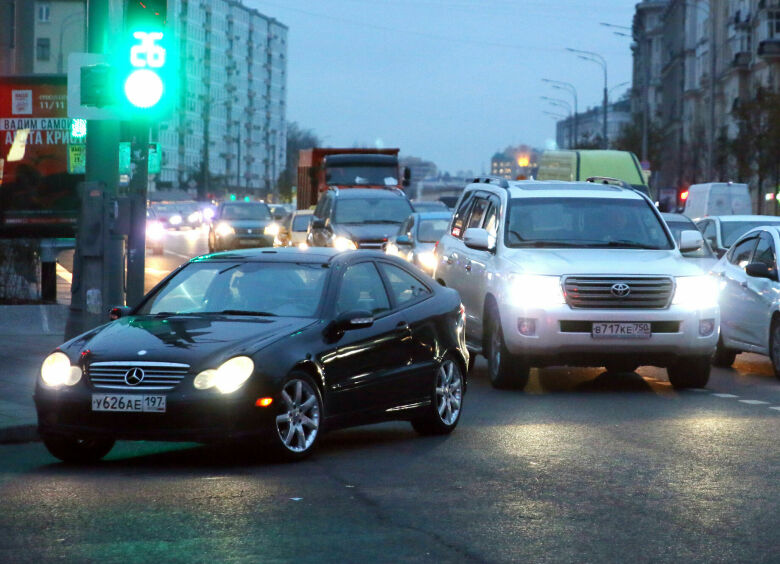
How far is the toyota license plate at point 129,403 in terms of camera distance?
380 inches

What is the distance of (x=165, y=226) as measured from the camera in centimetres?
8631

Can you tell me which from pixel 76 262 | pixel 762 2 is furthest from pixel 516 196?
pixel 762 2

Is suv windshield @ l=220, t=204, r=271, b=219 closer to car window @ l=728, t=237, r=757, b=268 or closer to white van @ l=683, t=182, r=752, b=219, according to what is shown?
white van @ l=683, t=182, r=752, b=219

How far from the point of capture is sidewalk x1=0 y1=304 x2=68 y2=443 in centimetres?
1142

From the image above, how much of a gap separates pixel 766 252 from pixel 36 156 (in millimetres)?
11492

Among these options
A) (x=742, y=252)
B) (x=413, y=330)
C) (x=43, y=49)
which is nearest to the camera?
(x=413, y=330)

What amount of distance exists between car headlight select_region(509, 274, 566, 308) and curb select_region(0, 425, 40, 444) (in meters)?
5.14

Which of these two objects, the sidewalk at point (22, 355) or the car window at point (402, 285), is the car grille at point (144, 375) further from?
the car window at point (402, 285)

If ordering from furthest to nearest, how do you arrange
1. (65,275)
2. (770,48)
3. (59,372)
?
1. (770,48)
2. (65,275)
3. (59,372)

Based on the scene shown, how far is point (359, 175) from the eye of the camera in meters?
45.2

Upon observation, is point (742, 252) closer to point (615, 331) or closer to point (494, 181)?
point (494, 181)

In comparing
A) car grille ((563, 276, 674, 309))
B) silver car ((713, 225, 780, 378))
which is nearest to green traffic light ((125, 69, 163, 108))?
car grille ((563, 276, 674, 309))

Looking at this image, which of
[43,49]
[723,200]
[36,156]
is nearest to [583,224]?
[36,156]

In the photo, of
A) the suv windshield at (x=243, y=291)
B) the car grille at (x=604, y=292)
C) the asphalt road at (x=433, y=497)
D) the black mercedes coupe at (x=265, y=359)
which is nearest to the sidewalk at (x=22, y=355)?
the asphalt road at (x=433, y=497)
